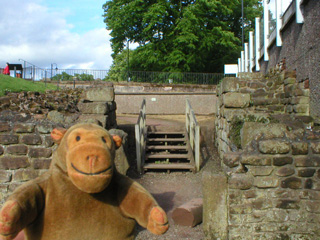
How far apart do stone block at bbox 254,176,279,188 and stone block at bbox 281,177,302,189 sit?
9cm

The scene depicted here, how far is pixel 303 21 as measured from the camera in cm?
712

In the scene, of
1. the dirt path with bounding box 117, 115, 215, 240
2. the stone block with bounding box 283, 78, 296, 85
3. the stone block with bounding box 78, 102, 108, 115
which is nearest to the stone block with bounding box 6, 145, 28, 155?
the stone block with bounding box 78, 102, 108, 115

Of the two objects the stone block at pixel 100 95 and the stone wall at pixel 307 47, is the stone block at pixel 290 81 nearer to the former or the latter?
the stone wall at pixel 307 47

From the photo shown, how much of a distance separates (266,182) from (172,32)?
1882cm

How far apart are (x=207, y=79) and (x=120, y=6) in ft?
28.4

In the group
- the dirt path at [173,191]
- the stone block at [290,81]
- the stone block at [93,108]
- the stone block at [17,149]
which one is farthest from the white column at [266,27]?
the stone block at [17,149]

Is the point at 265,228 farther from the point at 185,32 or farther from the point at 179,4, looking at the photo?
the point at 179,4

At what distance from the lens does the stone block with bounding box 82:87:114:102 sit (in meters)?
7.22

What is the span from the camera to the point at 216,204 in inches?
174

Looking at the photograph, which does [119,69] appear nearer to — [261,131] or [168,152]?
[168,152]

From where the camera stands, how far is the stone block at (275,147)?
4.27 meters

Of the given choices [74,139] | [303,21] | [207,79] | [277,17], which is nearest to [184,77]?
[207,79]

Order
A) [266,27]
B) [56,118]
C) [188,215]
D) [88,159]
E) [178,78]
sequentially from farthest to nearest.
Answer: [178,78], [266,27], [56,118], [188,215], [88,159]

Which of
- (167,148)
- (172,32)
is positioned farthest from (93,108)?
(172,32)
